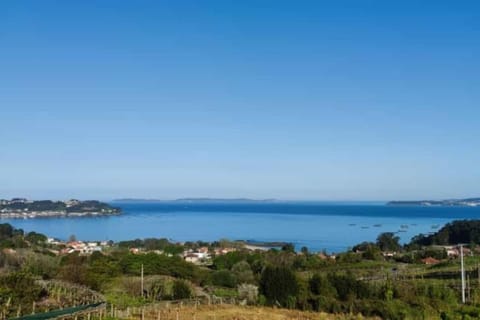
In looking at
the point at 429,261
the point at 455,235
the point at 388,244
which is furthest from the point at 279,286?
the point at 455,235

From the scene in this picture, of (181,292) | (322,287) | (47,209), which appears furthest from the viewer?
(47,209)

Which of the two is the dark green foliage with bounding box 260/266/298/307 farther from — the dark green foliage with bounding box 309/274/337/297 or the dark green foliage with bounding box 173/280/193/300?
the dark green foliage with bounding box 173/280/193/300

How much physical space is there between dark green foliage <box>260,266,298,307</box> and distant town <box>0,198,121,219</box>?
15045 cm

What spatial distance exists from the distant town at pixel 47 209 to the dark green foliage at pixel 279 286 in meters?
150

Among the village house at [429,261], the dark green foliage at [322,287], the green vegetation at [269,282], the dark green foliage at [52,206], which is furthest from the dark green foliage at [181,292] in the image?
the dark green foliage at [52,206]

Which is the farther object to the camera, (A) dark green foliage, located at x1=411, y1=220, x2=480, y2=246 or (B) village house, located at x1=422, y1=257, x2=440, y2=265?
(A) dark green foliage, located at x1=411, y1=220, x2=480, y2=246

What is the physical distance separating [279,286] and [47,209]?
173 m

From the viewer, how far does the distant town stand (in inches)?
6644

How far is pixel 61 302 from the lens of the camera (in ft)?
68.4

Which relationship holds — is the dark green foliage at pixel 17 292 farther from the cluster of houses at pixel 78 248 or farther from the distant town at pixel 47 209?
the distant town at pixel 47 209

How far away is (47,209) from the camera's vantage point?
599 ft

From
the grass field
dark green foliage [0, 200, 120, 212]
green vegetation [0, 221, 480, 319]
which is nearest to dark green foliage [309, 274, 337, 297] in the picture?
green vegetation [0, 221, 480, 319]

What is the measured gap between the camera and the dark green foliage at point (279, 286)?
22234 millimetres

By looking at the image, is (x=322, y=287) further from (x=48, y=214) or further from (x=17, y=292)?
(x=48, y=214)
